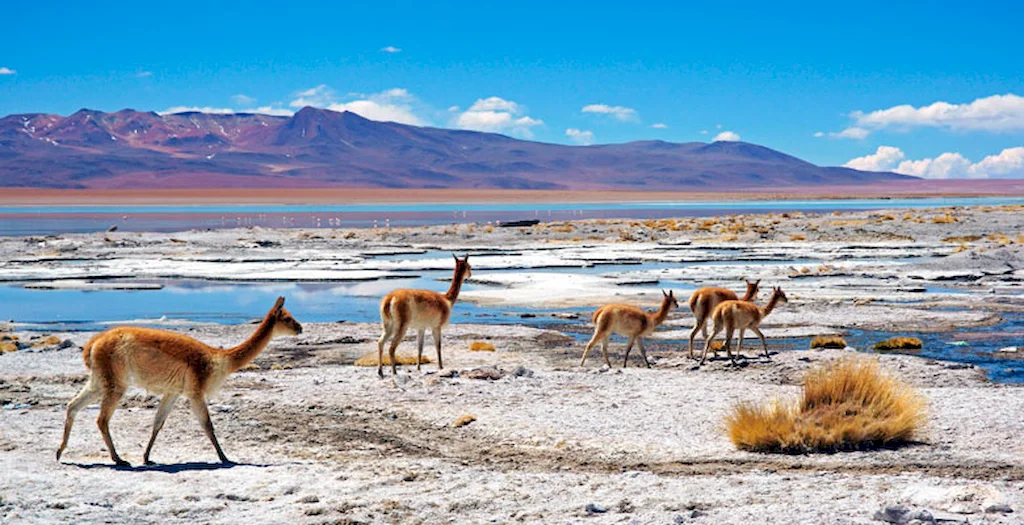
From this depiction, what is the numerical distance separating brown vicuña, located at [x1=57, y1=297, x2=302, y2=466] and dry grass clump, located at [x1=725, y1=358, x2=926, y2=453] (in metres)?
4.20

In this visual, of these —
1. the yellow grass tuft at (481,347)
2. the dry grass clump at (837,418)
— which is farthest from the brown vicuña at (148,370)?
the yellow grass tuft at (481,347)

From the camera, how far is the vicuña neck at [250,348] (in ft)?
26.2

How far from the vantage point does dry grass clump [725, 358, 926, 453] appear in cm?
841

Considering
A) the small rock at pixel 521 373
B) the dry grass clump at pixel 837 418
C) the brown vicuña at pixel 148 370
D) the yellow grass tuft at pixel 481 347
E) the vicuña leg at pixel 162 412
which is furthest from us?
→ the yellow grass tuft at pixel 481 347

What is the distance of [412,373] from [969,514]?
731 centimetres

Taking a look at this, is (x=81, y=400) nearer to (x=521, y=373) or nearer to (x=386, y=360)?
(x=521, y=373)

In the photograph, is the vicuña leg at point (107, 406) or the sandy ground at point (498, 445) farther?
the vicuña leg at point (107, 406)

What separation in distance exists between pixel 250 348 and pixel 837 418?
15.7 feet

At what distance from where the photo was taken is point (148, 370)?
7.59 meters

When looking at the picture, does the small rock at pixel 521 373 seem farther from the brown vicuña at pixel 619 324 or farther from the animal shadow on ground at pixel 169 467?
the animal shadow on ground at pixel 169 467

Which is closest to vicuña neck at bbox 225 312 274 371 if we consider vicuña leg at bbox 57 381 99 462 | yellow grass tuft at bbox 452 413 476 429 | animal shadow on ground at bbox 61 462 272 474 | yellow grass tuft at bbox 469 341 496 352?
animal shadow on ground at bbox 61 462 272 474

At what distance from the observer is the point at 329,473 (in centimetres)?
770

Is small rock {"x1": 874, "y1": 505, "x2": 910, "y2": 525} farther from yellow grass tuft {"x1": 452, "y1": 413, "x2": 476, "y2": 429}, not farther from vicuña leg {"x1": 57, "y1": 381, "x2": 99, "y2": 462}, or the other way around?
vicuña leg {"x1": 57, "y1": 381, "x2": 99, "y2": 462}

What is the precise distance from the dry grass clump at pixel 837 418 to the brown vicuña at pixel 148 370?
420cm
